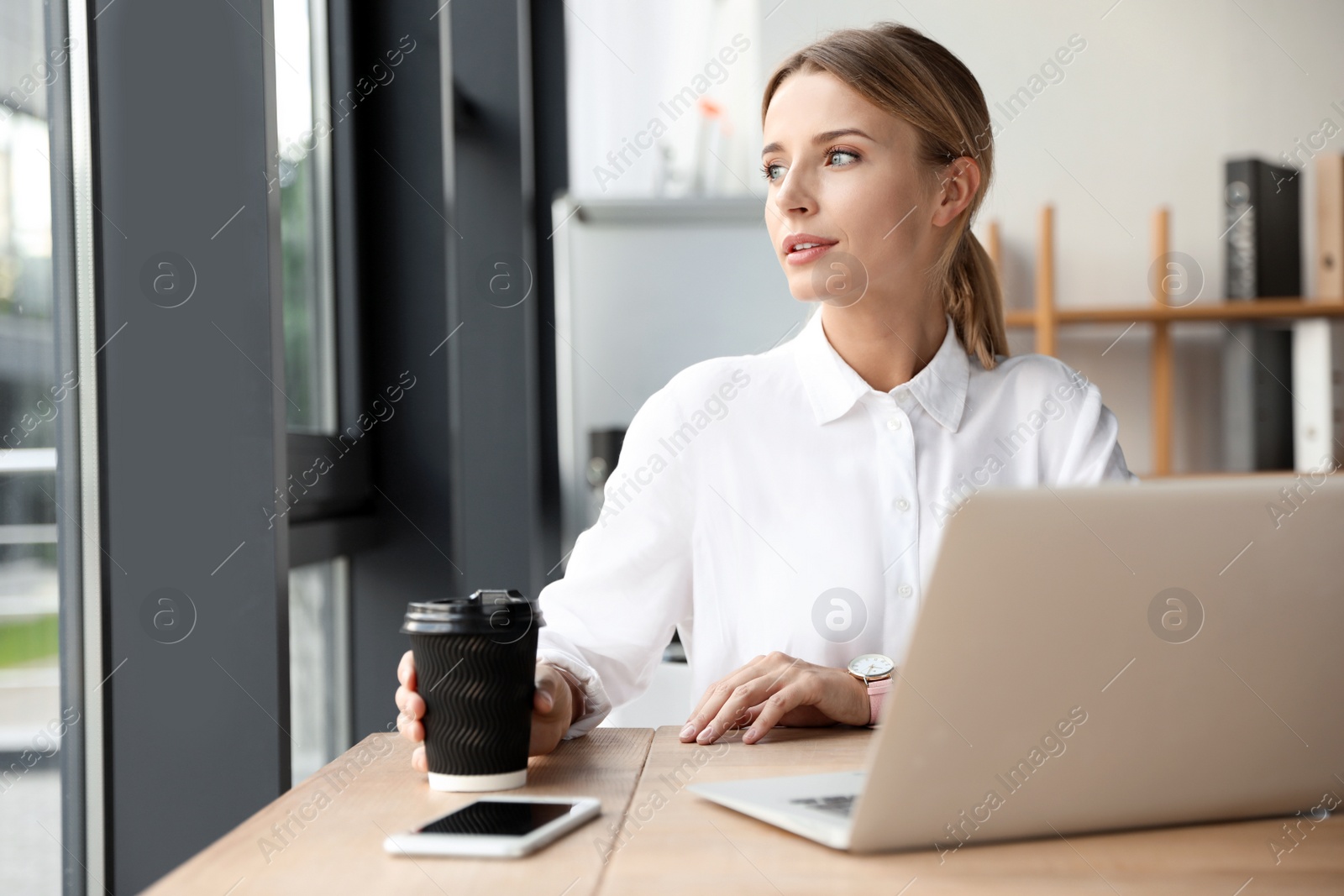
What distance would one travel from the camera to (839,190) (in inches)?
55.6

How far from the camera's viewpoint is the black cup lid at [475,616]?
75cm

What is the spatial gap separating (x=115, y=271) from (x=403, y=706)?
2.17 ft

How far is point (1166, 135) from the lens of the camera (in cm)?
315

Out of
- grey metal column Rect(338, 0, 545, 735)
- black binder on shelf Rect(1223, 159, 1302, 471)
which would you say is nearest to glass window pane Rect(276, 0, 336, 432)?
grey metal column Rect(338, 0, 545, 735)

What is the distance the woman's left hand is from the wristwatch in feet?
Answer: 0.04

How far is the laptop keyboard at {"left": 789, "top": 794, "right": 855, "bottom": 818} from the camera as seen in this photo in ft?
2.25

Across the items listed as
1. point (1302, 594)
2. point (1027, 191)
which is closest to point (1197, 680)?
point (1302, 594)

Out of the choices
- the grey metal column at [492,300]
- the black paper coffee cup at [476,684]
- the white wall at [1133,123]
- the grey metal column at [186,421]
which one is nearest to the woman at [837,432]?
the grey metal column at [186,421]

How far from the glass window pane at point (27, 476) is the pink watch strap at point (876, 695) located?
0.84 meters

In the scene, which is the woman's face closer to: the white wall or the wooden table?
the wooden table

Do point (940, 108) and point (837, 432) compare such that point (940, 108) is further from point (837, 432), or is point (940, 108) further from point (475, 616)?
point (475, 616)

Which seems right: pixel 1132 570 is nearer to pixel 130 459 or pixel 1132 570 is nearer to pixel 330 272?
pixel 130 459

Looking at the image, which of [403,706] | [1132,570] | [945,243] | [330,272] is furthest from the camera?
[330,272]

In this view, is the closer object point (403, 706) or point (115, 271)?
point (403, 706)
